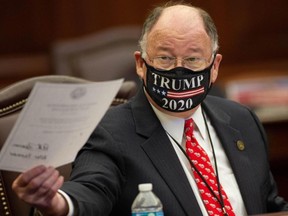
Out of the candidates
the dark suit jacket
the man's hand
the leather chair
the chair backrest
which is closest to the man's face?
the dark suit jacket

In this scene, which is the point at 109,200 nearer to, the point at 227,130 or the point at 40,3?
the point at 227,130

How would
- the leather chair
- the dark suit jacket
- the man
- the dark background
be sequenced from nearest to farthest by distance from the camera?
the dark suit jacket < the man < the leather chair < the dark background

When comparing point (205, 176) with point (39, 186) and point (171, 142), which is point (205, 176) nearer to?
point (171, 142)

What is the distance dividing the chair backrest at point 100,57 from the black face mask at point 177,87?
2.67 metres

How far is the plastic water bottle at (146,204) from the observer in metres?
2.42

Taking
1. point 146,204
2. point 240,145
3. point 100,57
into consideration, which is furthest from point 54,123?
point 100,57

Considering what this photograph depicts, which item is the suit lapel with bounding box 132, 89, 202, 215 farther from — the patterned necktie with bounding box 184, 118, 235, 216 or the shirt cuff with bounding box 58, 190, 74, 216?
the shirt cuff with bounding box 58, 190, 74, 216

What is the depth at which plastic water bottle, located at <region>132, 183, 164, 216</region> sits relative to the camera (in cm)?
242

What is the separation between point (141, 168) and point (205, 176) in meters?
0.22

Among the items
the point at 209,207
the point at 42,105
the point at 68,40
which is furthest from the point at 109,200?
the point at 68,40

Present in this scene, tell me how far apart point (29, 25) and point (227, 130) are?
3.54m

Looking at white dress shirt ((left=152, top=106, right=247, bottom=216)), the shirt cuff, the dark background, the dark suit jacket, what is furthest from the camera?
the dark background

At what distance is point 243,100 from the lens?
5.47m

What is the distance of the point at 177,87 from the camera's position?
2.77 m
